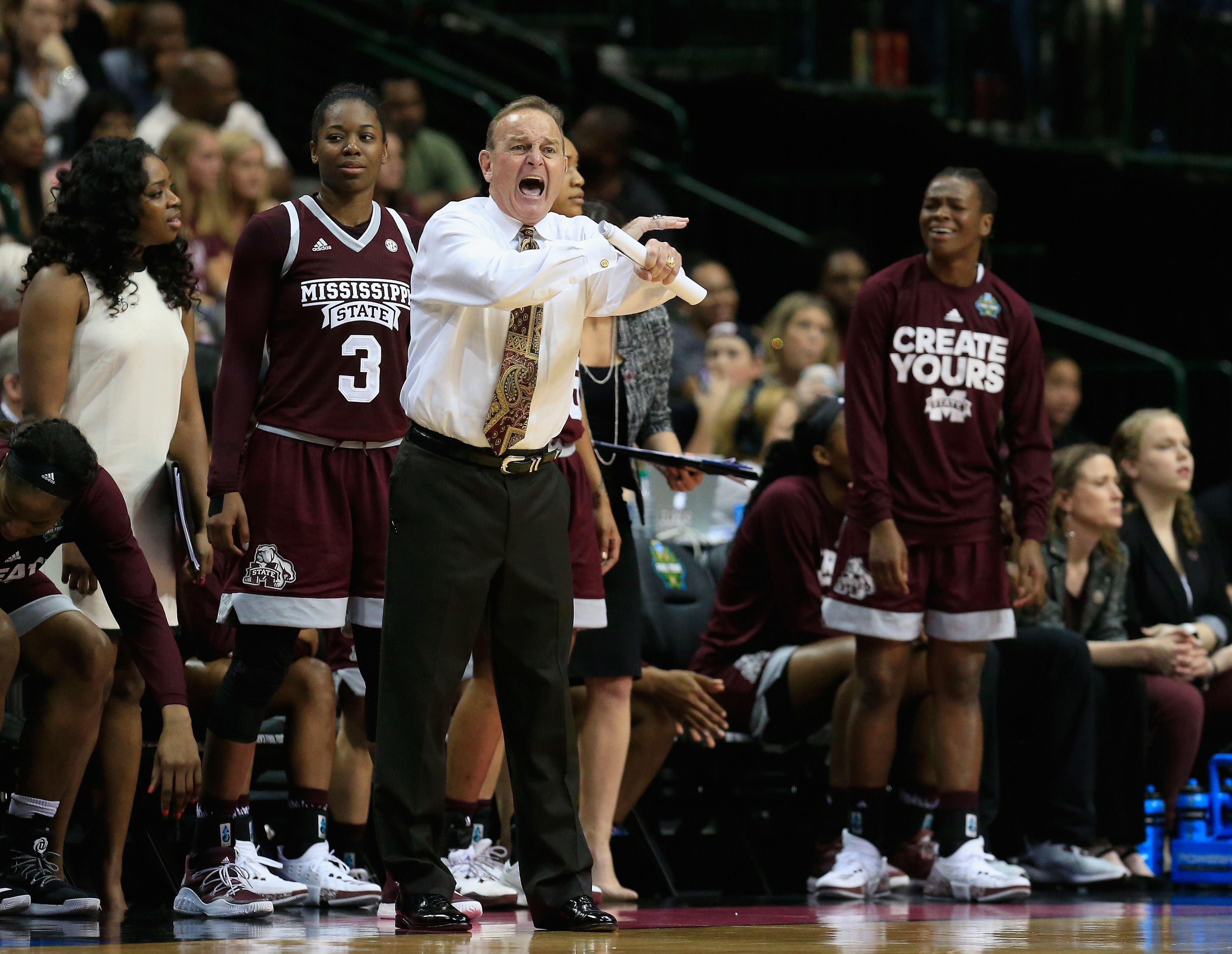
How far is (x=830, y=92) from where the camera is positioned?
40.1ft

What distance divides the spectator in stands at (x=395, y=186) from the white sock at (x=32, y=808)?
13.6ft

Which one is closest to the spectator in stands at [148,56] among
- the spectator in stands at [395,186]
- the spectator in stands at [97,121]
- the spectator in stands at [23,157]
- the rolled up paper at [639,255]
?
the spectator in stands at [97,121]

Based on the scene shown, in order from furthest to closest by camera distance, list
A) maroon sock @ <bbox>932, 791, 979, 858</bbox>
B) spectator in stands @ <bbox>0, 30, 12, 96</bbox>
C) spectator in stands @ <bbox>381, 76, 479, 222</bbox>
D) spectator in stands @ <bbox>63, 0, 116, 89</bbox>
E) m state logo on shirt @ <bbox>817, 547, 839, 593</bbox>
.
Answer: spectator in stands @ <bbox>381, 76, 479, 222</bbox>, spectator in stands @ <bbox>63, 0, 116, 89</bbox>, spectator in stands @ <bbox>0, 30, 12, 96</bbox>, m state logo on shirt @ <bbox>817, 547, 839, 593</bbox>, maroon sock @ <bbox>932, 791, 979, 858</bbox>

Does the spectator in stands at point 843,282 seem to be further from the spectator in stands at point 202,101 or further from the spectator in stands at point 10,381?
the spectator in stands at point 10,381

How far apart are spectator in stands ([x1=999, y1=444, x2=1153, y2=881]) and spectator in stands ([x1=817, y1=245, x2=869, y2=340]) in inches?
114

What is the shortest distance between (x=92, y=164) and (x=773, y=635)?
9.17 ft

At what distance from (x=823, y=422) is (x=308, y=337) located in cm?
221

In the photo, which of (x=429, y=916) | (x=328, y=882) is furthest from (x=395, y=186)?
(x=429, y=916)

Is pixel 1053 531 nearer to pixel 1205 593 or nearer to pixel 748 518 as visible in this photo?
pixel 1205 593

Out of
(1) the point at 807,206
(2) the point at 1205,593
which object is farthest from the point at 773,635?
(1) the point at 807,206

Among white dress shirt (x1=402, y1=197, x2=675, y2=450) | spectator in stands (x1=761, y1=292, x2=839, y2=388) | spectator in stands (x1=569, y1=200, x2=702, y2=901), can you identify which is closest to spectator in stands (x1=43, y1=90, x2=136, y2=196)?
spectator in stands (x1=761, y1=292, x2=839, y2=388)

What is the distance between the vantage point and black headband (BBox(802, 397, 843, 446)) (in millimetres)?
6336

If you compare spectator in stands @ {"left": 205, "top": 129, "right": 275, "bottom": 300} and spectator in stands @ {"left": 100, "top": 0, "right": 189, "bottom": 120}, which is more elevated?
spectator in stands @ {"left": 100, "top": 0, "right": 189, "bottom": 120}

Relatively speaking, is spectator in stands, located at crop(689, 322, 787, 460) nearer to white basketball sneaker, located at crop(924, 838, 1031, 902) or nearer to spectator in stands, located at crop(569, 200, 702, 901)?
spectator in stands, located at crop(569, 200, 702, 901)
